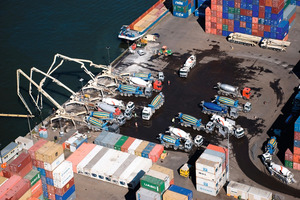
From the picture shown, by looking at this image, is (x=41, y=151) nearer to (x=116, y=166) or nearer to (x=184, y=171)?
(x=116, y=166)

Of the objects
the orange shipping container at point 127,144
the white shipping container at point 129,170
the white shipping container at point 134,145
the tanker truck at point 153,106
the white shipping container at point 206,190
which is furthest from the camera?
the tanker truck at point 153,106

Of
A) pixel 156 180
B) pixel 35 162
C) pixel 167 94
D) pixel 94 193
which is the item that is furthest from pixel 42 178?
pixel 167 94

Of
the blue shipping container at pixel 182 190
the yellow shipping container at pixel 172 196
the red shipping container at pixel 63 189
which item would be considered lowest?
the red shipping container at pixel 63 189

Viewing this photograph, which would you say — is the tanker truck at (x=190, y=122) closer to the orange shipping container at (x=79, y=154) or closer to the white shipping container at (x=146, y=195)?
the orange shipping container at (x=79, y=154)

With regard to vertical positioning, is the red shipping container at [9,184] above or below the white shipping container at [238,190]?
above

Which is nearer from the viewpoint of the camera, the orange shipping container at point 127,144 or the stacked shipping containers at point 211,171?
the stacked shipping containers at point 211,171

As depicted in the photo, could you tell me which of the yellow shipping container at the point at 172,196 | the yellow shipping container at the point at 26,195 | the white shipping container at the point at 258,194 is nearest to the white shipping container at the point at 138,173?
the yellow shipping container at the point at 172,196

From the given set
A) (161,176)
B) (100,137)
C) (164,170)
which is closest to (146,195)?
(161,176)
